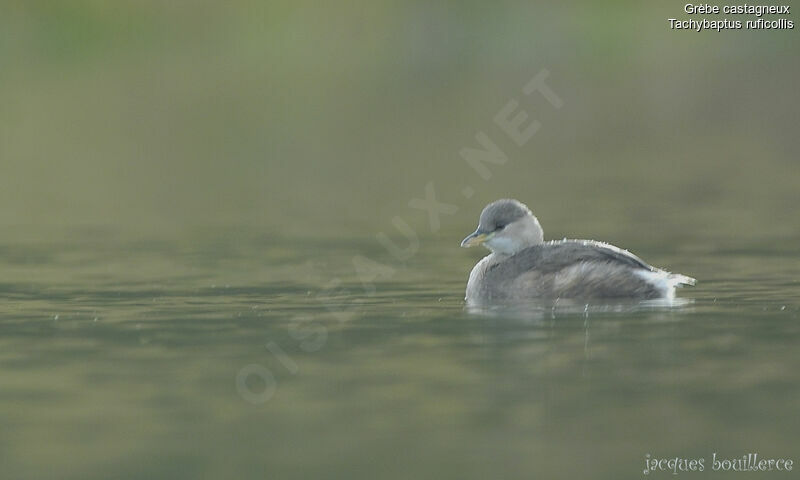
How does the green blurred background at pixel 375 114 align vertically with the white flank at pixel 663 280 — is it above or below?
above

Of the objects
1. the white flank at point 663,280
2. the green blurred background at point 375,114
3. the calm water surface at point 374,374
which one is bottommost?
the calm water surface at point 374,374

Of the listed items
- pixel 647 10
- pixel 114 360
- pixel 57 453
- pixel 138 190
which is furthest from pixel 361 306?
pixel 647 10

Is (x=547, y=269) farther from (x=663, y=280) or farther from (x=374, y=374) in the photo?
(x=374, y=374)

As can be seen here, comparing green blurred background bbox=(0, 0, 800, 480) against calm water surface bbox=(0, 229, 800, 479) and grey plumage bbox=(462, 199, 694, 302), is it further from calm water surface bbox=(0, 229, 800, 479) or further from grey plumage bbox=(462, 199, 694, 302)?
grey plumage bbox=(462, 199, 694, 302)

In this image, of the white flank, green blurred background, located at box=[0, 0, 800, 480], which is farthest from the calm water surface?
the white flank

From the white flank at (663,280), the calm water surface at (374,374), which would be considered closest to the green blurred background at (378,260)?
the calm water surface at (374,374)

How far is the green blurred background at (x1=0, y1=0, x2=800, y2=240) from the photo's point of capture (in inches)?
837

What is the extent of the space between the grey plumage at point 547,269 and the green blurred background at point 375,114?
3519 mm

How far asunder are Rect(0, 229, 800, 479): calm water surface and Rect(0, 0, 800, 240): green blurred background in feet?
13.1

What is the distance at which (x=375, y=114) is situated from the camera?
111ft

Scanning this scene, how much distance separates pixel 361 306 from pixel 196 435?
170 inches

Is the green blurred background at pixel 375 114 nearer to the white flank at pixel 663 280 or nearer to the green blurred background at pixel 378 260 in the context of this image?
the green blurred background at pixel 378 260

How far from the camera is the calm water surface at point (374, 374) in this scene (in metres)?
9.07

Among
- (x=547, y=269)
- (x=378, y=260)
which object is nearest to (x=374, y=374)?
(x=547, y=269)
